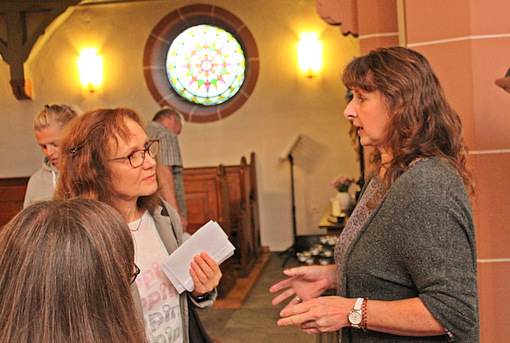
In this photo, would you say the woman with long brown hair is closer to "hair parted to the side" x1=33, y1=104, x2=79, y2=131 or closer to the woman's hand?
the woman's hand

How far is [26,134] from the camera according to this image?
27.2ft

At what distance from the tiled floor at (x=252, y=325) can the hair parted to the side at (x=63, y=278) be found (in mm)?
3700

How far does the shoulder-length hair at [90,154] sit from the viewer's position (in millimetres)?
1710

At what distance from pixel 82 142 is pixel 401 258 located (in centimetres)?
96

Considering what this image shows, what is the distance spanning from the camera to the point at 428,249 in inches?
52.0

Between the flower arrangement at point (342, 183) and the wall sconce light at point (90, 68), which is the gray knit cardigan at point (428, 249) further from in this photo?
the wall sconce light at point (90, 68)

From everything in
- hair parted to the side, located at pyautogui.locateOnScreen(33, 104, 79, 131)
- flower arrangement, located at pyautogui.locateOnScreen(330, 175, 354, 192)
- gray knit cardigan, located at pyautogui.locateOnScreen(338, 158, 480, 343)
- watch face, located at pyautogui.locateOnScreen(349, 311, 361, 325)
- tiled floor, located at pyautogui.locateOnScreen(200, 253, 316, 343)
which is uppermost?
hair parted to the side, located at pyautogui.locateOnScreen(33, 104, 79, 131)

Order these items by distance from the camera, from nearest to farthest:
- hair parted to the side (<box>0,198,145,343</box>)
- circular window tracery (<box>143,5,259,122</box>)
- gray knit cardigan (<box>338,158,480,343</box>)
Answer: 1. hair parted to the side (<box>0,198,145,343</box>)
2. gray knit cardigan (<box>338,158,480,343</box>)
3. circular window tracery (<box>143,5,259,122</box>)

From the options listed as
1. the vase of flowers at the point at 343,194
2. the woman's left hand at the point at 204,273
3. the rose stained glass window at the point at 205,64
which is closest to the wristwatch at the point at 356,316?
the woman's left hand at the point at 204,273

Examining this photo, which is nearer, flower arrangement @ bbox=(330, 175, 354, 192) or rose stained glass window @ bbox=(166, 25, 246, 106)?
flower arrangement @ bbox=(330, 175, 354, 192)

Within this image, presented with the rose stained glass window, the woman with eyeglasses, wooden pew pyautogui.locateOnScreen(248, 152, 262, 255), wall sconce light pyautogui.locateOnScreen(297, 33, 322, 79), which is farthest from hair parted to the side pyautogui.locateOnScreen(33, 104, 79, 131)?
the rose stained glass window

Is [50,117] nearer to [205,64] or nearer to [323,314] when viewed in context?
[323,314]

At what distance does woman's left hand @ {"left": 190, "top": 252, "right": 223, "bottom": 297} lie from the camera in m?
1.77

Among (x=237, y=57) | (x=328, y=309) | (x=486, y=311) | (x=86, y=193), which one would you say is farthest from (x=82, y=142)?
(x=237, y=57)
